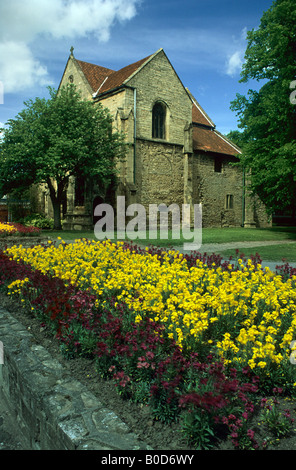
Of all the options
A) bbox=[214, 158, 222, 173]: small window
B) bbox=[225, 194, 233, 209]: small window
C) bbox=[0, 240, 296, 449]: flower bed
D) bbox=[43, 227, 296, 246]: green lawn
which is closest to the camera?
bbox=[0, 240, 296, 449]: flower bed

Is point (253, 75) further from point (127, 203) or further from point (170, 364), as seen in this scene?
point (170, 364)

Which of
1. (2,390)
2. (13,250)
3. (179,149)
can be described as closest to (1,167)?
(179,149)

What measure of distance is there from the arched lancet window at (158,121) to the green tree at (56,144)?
14.0ft

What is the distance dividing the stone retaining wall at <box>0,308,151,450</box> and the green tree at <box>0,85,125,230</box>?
59.1 ft

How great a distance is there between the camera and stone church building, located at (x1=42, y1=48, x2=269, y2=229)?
2517 centimetres

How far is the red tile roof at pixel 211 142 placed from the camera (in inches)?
1221

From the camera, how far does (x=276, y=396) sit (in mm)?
2854

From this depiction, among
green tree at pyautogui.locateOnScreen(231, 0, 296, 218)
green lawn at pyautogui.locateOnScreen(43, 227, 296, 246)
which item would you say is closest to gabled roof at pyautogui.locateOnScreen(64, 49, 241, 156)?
green tree at pyautogui.locateOnScreen(231, 0, 296, 218)

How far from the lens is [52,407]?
2.55m

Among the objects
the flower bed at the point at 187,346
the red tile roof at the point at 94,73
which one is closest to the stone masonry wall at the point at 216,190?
the red tile roof at the point at 94,73

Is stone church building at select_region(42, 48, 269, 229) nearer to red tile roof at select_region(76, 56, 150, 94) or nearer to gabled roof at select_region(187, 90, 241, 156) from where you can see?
red tile roof at select_region(76, 56, 150, 94)

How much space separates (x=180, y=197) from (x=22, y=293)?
2422cm

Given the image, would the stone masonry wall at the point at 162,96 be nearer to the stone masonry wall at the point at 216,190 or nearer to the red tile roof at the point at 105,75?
the red tile roof at the point at 105,75
